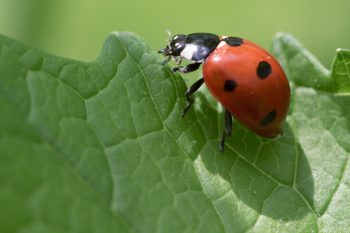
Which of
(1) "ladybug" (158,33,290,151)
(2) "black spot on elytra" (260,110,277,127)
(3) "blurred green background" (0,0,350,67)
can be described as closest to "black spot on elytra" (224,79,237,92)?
(1) "ladybug" (158,33,290,151)

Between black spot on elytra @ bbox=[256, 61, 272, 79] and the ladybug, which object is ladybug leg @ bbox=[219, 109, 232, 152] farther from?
black spot on elytra @ bbox=[256, 61, 272, 79]

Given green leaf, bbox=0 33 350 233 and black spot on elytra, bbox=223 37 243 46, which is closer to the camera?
green leaf, bbox=0 33 350 233

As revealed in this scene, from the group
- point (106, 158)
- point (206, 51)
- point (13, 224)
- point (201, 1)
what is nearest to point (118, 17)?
point (201, 1)

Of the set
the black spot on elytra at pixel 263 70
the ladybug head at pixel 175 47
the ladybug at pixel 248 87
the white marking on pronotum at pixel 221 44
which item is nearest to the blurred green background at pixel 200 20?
the ladybug head at pixel 175 47

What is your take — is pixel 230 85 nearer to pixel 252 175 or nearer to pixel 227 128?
pixel 227 128

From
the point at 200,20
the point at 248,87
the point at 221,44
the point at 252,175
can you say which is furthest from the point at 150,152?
the point at 200,20

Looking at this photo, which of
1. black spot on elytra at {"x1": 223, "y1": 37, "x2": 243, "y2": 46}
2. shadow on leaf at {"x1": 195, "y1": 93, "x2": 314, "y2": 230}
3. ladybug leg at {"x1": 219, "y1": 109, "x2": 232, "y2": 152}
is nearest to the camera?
shadow on leaf at {"x1": 195, "y1": 93, "x2": 314, "y2": 230}

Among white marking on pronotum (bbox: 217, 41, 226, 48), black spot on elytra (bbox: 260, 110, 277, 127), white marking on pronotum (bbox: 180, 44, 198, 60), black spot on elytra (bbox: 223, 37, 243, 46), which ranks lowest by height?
black spot on elytra (bbox: 260, 110, 277, 127)

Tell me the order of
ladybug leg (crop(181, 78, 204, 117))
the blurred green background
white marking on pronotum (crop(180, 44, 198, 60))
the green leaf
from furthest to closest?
the blurred green background → white marking on pronotum (crop(180, 44, 198, 60)) → ladybug leg (crop(181, 78, 204, 117)) → the green leaf
